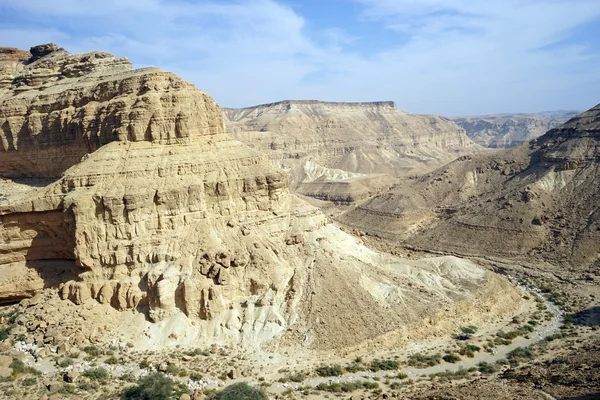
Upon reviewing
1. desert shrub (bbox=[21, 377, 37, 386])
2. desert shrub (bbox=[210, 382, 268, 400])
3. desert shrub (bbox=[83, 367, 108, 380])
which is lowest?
desert shrub (bbox=[210, 382, 268, 400])

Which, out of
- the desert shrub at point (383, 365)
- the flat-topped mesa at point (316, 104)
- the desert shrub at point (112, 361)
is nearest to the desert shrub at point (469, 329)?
the desert shrub at point (383, 365)

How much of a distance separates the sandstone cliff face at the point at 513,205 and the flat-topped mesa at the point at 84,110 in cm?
3988

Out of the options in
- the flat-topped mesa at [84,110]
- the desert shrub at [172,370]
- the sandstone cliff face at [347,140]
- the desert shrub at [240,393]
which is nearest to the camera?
the desert shrub at [240,393]

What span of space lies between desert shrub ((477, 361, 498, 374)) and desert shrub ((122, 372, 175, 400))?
793 inches

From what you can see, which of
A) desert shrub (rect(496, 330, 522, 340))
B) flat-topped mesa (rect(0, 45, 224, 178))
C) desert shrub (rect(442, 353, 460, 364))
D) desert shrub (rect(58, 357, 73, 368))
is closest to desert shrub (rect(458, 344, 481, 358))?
desert shrub (rect(442, 353, 460, 364))

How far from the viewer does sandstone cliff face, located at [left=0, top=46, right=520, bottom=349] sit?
105 feet

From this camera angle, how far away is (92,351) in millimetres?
29531

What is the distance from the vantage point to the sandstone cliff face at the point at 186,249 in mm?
31891

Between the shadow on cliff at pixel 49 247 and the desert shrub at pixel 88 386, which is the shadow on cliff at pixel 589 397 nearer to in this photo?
the desert shrub at pixel 88 386

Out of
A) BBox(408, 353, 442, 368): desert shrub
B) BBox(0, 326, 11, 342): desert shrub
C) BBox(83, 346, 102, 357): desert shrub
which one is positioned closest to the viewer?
BBox(83, 346, 102, 357): desert shrub

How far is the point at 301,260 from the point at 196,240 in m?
8.53

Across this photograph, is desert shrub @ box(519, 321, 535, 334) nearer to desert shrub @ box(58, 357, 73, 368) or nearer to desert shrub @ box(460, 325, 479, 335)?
desert shrub @ box(460, 325, 479, 335)

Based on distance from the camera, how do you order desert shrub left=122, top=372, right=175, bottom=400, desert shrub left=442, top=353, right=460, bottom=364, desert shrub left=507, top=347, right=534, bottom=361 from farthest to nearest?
desert shrub left=507, top=347, right=534, bottom=361, desert shrub left=442, top=353, right=460, bottom=364, desert shrub left=122, top=372, right=175, bottom=400

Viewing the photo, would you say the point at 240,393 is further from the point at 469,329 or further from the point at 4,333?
the point at 469,329
